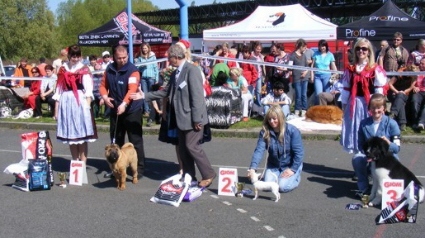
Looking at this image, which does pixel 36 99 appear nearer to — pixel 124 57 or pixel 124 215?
pixel 124 57

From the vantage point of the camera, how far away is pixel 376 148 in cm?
641

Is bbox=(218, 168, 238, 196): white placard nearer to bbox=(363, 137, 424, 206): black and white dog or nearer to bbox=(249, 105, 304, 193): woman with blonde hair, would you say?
bbox=(249, 105, 304, 193): woman with blonde hair

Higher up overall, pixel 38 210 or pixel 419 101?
pixel 419 101

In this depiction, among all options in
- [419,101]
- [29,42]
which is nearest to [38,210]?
[419,101]

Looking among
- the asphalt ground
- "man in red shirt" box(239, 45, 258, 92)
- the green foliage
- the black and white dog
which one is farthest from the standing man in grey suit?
the green foliage

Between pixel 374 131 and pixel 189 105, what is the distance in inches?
86.6

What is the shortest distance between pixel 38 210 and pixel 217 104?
6.08 metres

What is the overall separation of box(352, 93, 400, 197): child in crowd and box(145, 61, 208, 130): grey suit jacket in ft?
6.27

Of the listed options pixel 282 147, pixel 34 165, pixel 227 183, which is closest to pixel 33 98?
pixel 34 165

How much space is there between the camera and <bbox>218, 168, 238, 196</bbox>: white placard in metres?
7.12

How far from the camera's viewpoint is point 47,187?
769cm

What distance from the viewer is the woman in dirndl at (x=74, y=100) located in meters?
8.14

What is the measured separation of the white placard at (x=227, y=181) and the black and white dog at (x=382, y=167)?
1562 mm

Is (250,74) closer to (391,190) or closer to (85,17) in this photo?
(391,190)
